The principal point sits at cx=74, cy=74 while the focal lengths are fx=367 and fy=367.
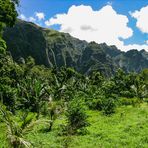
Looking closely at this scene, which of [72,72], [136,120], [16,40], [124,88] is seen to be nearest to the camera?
[136,120]

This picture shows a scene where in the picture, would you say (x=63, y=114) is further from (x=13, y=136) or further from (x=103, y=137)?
(x=13, y=136)

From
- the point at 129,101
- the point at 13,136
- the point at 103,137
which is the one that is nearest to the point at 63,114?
the point at 103,137

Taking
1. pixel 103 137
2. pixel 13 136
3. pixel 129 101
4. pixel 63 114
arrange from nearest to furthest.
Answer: pixel 13 136 < pixel 103 137 < pixel 63 114 < pixel 129 101

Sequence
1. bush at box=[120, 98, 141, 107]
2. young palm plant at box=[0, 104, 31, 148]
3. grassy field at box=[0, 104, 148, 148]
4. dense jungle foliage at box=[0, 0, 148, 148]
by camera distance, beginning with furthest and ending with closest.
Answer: bush at box=[120, 98, 141, 107]
grassy field at box=[0, 104, 148, 148]
dense jungle foliage at box=[0, 0, 148, 148]
young palm plant at box=[0, 104, 31, 148]

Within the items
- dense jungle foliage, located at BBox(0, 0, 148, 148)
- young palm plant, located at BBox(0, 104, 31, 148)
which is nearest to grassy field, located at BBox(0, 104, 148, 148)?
dense jungle foliage, located at BBox(0, 0, 148, 148)

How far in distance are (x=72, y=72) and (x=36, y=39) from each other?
104303 millimetres

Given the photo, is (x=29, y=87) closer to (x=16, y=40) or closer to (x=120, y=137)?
(x=120, y=137)

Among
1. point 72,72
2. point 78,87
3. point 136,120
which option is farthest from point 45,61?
point 136,120

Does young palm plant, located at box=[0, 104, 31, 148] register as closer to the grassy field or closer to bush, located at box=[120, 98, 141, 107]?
the grassy field

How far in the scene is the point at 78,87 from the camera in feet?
213

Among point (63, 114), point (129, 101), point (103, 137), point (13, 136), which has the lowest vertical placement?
point (103, 137)

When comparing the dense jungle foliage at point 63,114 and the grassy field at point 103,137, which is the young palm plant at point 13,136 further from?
the grassy field at point 103,137

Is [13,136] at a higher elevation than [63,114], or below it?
below

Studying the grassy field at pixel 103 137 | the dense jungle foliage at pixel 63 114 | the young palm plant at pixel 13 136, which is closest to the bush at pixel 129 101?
the dense jungle foliage at pixel 63 114
